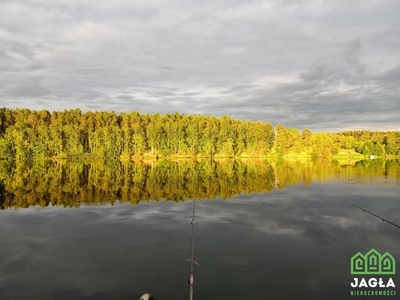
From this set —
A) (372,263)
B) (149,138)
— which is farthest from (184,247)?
(149,138)

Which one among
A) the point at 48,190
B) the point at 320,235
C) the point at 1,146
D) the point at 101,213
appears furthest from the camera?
the point at 1,146

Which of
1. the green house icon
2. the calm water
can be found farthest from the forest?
the green house icon

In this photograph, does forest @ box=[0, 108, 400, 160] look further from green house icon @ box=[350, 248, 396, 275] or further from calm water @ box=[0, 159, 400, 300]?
green house icon @ box=[350, 248, 396, 275]

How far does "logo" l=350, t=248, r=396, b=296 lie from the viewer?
41.9 ft

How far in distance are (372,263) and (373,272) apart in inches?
82.7

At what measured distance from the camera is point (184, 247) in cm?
1772

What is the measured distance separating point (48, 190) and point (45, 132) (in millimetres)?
110444

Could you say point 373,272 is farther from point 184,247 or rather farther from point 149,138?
point 149,138

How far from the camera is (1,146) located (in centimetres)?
12694

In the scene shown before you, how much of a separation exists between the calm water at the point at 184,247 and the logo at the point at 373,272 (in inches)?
15.3

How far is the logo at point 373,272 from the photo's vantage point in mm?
12781

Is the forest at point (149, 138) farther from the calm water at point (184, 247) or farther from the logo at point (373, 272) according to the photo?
the logo at point (373, 272)

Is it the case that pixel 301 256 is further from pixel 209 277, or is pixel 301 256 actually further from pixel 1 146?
pixel 1 146

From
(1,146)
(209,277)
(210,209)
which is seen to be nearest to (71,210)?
(210,209)
